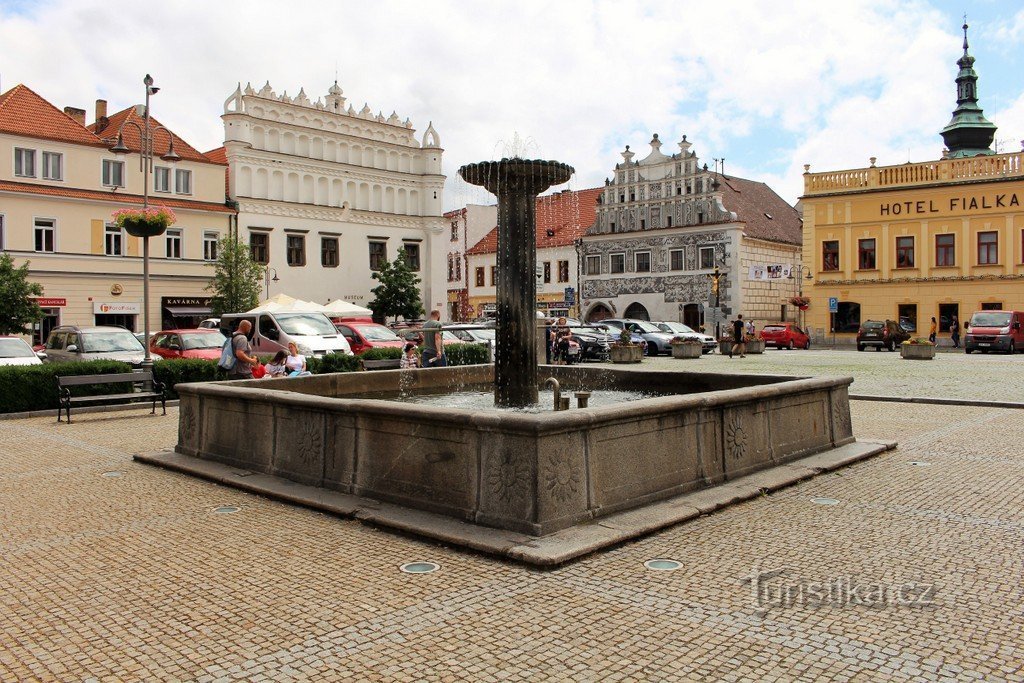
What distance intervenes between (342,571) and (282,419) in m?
3.20

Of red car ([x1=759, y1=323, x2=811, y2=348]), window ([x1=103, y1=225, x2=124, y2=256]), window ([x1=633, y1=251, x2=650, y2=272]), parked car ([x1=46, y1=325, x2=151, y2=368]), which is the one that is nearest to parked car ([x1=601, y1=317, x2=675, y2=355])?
red car ([x1=759, y1=323, x2=811, y2=348])

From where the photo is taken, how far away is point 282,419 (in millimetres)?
8711

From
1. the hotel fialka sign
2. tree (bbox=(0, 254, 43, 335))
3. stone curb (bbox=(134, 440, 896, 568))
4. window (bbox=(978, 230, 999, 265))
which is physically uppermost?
the hotel fialka sign

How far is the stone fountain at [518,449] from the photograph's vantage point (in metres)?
6.44

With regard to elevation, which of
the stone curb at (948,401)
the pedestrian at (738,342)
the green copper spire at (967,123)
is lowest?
the stone curb at (948,401)

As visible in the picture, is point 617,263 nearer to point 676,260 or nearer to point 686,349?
point 676,260

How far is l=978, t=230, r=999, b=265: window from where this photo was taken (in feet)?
150

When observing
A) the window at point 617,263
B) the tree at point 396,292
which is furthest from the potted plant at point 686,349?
the window at point 617,263

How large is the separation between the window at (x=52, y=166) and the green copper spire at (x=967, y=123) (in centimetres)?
5340

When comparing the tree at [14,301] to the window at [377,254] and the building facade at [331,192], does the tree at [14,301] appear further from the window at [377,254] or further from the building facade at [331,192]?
the window at [377,254]

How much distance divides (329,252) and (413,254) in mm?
6117

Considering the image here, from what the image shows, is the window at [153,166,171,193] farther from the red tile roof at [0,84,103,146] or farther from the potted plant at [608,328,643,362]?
the potted plant at [608,328,643,362]

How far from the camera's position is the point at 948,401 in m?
16.2

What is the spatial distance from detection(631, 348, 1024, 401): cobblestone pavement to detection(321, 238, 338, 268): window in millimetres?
24744
